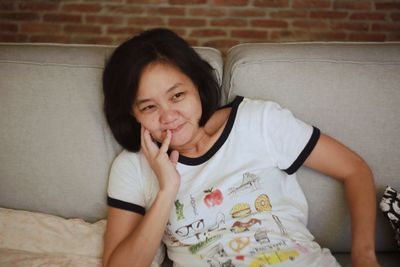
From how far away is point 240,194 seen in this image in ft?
3.66

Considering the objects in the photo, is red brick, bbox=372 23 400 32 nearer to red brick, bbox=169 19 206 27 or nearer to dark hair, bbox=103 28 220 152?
red brick, bbox=169 19 206 27

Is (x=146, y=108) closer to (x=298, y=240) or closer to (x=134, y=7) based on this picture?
(x=298, y=240)

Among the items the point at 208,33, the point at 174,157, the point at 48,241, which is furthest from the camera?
the point at 208,33

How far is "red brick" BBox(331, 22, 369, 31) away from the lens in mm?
2734

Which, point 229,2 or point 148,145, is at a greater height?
point 229,2

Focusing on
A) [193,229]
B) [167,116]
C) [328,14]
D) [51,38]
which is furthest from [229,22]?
[193,229]

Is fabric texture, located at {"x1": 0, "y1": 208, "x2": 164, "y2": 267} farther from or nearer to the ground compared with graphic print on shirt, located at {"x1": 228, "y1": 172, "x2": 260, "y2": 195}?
nearer to the ground

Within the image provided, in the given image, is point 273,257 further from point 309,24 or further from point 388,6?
point 388,6

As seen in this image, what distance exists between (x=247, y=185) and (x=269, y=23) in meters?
1.91

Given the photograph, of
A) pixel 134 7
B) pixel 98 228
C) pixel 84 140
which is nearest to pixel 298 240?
pixel 98 228

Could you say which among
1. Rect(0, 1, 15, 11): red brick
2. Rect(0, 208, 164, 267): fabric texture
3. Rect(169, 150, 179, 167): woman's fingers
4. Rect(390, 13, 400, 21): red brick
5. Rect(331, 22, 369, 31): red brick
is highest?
Rect(390, 13, 400, 21): red brick

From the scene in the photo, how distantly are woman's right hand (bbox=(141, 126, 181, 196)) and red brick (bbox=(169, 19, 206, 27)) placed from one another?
1.77 m

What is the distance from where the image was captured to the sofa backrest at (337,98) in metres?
1.23

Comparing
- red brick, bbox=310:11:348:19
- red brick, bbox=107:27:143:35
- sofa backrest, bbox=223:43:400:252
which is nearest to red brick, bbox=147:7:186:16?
red brick, bbox=107:27:143:35
